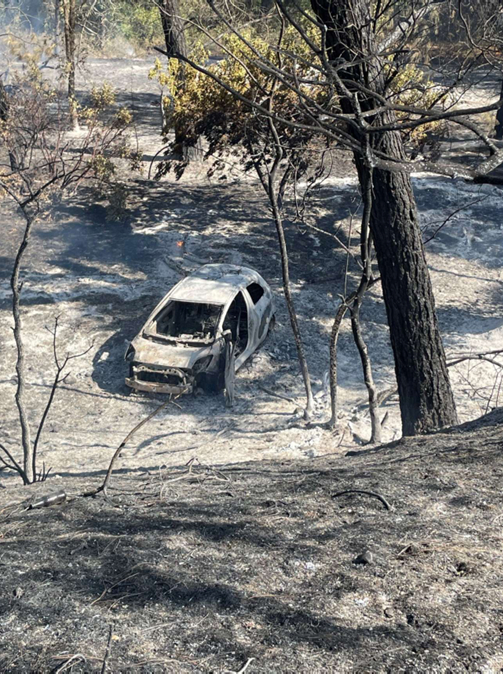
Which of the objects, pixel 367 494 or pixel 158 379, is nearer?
pixel 367 494

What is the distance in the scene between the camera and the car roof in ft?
35.7

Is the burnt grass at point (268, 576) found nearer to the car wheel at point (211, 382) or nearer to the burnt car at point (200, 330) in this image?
the burnt car at point (200, 330)

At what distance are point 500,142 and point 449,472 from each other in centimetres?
278

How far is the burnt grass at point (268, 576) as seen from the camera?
286 cm

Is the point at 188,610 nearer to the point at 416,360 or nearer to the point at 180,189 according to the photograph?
the point at 416,360

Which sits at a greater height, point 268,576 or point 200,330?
point 268,576

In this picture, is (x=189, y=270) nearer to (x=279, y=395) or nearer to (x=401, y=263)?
(x=279, y=395)

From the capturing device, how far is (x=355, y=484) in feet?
15.9

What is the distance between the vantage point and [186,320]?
11.2 metres

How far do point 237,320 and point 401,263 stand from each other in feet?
13.1

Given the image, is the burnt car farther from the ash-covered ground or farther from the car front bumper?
the ash-covered ground

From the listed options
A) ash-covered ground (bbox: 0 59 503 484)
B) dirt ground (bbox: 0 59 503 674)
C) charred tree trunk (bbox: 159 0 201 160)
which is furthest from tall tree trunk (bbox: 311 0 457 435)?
charred tree trunk (bbox: 159 0 201 160)

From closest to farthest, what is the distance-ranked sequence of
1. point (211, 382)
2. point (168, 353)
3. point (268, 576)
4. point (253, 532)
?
point (268, 576) < point (253, 532) < point (168, 353) < point (211, 382)

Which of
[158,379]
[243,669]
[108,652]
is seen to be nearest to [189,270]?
[158,379]
